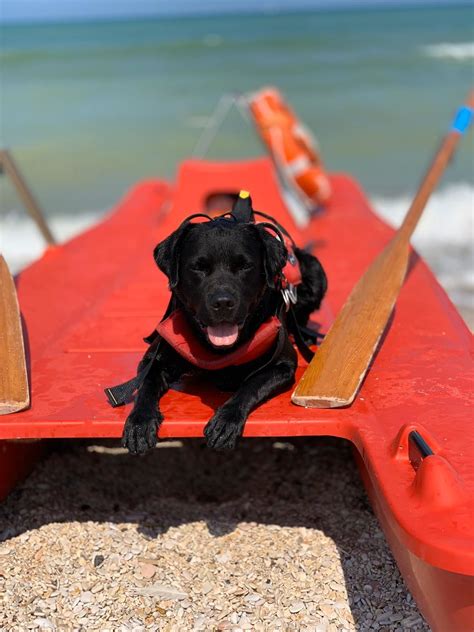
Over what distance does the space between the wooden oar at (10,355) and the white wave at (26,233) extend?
4371mm

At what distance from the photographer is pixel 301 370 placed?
3.19 metres

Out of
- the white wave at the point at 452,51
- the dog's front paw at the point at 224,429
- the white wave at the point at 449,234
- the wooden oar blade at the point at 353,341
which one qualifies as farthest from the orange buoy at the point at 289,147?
the white wave at the point at 452,51

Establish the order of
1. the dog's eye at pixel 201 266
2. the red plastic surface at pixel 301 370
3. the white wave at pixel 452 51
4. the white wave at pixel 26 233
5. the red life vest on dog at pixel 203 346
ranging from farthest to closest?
the white wave at pixel 452 51 → the white wave at pixel 26 233 → the red life vest on dog at pixel 203 346 → the dog's eye at pixel 201 266 → the red plastic surface at pixel 301 370

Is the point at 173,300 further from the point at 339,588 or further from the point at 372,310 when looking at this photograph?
the point at 339,588

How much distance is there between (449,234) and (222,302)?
6277mm

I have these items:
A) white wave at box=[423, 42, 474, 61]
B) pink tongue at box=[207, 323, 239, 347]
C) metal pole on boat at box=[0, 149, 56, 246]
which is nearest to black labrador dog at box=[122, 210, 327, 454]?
pink tongue at box=[207, 323, 239, 347]

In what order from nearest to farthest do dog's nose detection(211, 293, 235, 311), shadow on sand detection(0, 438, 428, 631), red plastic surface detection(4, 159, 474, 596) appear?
red plastic surface detection(4, 159, 474, 596)
dog's nose detection(211, 293, 235, 311)
shadow on sand detection(0, 438, 428, 631)

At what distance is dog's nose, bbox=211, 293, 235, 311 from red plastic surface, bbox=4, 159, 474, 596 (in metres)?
0.42

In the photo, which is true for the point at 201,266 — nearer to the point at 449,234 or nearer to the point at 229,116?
the point at 449,234

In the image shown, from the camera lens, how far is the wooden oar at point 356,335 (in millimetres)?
2809

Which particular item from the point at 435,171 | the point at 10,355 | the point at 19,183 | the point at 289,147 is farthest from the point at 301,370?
the point at 289,147

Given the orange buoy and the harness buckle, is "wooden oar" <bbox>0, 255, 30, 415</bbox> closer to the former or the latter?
the harness buckle

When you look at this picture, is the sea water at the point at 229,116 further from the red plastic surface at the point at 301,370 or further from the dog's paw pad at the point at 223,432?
the dog's paw pad at the point at 223,432

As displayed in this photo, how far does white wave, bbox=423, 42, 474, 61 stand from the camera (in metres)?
24.7
